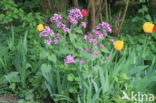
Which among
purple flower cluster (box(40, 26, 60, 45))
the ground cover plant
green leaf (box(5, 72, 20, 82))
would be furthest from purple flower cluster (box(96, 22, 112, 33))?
green leaf (box(5, 72, 20, 82))

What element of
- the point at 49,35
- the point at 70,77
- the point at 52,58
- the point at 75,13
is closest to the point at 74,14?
the point at 75,13

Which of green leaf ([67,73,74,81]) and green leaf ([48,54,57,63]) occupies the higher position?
green leaf ([48,54,57,63])

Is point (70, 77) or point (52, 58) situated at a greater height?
point (52, 58)

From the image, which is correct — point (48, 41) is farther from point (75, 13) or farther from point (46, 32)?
point (75, 13)

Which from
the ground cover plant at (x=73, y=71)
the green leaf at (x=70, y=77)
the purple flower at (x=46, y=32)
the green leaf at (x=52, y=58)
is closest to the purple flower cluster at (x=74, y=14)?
the ground cover plant at (x=73, y=71)

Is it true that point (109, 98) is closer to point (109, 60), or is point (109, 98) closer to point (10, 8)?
point (109, 60)

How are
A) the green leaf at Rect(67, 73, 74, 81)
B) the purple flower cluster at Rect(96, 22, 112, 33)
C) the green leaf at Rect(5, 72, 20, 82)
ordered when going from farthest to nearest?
the green leaf at Rect(5, 72, 20, 82)
the purple flower cluster at Rect(96, 22, 112, 33)
the green leaf at Rect(67, 73, 74, 81)

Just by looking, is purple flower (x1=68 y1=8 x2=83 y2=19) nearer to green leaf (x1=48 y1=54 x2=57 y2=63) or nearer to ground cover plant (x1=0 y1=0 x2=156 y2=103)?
ground cover plant (x1=0 y1=0 x2=156 y2=103)

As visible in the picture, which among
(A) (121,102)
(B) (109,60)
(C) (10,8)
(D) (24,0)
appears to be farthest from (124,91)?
(D) (24,0)

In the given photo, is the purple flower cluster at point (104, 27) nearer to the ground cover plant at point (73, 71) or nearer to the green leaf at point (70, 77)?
the ground cover plant at point (73, 71)

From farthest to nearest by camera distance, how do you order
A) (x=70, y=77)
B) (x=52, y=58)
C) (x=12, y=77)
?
(x=12, y=77) < (x=52, y=58) < (x=70, y=77)

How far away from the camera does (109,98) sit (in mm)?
2713

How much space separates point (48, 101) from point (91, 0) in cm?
156

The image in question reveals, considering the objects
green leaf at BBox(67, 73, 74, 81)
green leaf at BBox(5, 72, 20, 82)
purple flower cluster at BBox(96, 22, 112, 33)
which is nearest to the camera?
green leaf at BBox(67, 73, 74, 81)
